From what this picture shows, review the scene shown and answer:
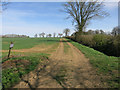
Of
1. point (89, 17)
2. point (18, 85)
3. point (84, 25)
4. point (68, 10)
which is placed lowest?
point (18, 85)

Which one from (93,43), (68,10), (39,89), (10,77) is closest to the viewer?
(39,89)

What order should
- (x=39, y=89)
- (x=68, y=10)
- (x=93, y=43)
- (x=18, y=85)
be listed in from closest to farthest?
(x=39, y=89) < (x=18, y=85) < (x=93, y=43) < (x=68, y=10)

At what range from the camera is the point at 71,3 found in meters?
34.5

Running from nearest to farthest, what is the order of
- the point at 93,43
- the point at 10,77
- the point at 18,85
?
the point at 18,85 → the point at 10,77 → the point at 93,43

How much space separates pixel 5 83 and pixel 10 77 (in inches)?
18.4

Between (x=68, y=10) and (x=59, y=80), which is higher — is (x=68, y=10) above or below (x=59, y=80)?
above

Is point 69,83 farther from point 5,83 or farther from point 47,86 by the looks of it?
point 5,83

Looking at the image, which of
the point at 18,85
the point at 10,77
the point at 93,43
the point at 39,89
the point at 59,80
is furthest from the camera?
the point at 93,43

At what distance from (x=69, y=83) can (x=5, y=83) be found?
2.43m

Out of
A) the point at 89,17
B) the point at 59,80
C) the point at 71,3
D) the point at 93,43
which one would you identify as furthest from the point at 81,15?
the point at 59,80

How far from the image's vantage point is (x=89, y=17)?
34312mm

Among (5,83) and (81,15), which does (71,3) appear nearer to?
(81,15)

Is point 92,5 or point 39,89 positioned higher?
point 92,5

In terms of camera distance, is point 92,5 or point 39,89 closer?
point 39,89
